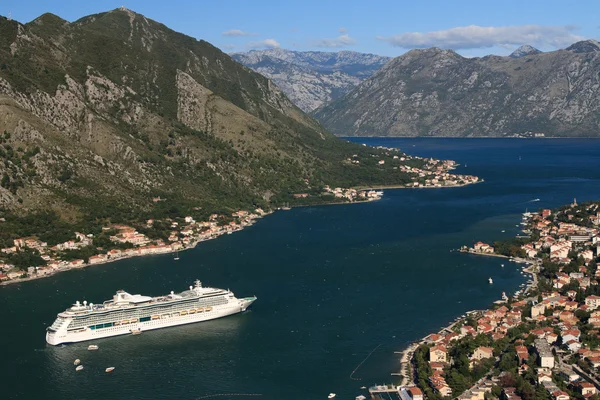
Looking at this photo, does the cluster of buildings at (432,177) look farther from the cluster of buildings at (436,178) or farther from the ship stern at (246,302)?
the ship stern at (246,302)

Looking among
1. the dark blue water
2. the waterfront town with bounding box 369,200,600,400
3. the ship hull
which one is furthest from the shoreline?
the ship hull

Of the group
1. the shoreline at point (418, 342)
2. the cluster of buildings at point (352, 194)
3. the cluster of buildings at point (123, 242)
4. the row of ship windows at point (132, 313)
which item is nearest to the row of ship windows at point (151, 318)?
the row of ship windows at point (132, 313)

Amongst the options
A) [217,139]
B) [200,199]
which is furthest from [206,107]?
[200,199]

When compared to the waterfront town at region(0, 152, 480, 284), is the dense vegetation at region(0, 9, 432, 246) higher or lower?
higher

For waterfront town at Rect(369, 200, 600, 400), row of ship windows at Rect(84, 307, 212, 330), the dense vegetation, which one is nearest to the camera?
waterfront town at Rect(369, 200, 600, 400)

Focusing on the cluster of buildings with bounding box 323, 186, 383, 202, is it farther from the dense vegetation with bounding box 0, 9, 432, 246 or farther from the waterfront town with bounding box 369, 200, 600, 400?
the waterfront town with bounding box 369, 200, 600, 400

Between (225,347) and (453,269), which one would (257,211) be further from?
(225,347)

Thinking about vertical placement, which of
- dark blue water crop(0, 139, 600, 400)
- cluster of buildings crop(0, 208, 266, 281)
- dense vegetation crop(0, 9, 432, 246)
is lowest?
dark blue water crop(0, 139, 600, 400)
